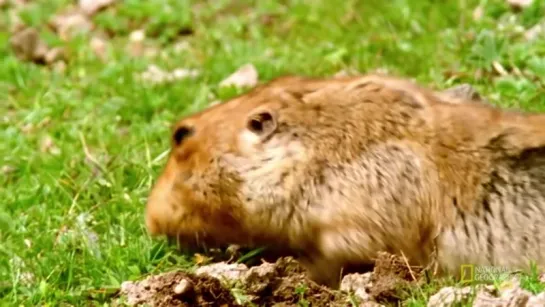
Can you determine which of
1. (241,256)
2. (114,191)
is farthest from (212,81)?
(241,256)

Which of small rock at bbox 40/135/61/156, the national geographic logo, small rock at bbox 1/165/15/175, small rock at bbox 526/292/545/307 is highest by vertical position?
small rock at bbox 40/135/61/156

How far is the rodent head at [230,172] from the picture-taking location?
13.3 ft

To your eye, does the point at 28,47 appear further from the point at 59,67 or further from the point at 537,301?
the point at 537,301

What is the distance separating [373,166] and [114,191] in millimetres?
1364

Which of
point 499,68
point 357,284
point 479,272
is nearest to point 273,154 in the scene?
point 357,284

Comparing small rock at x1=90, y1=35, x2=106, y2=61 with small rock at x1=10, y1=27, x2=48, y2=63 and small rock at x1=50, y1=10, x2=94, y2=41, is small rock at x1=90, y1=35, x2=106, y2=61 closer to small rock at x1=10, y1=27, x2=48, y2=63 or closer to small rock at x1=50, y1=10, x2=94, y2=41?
small rock at x1=50, y1=10, x2=94, y2=41

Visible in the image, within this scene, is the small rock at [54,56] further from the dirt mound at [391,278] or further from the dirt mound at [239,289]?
the dirt mound at [391,278]

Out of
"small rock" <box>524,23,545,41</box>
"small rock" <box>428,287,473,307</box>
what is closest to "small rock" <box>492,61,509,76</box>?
"small rock" <box>524,23,545,41</box>

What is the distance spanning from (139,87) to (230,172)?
6.88 feet

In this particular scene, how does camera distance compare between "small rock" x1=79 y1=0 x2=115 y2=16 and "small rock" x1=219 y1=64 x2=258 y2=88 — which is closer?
"small rock" x1=219 y1=64 x2=258 y2=88

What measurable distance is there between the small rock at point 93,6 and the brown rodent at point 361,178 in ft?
11.7

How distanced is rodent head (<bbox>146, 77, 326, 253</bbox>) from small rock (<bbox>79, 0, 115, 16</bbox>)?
3503 mm

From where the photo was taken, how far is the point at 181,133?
14.1 ft

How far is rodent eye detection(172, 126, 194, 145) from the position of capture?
14.1 ft
